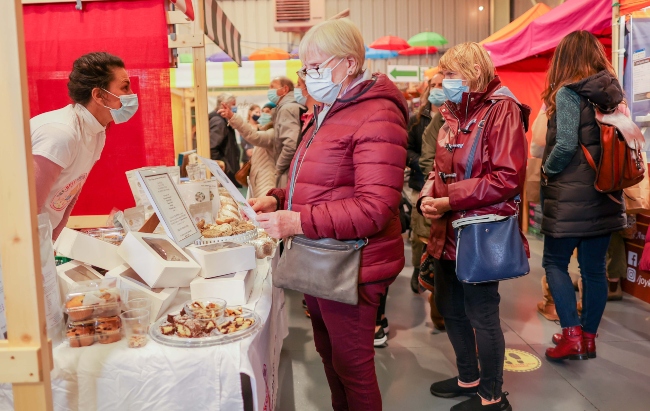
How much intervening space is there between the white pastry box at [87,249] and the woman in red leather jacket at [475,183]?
1.19 metres

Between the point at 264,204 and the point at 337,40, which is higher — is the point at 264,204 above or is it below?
below

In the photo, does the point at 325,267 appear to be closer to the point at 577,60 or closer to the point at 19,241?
the point at 19,241

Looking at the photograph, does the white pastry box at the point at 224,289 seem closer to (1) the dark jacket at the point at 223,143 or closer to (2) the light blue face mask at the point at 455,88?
(2) the light blue face mask at the point at 455,88

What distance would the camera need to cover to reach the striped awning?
138 inches

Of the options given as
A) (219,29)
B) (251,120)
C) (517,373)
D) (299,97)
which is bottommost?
(517,373)

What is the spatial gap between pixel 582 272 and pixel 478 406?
105cm

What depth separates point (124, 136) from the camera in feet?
9.68

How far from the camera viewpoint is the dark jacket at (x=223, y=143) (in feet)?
19.8

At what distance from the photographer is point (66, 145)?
1.93 meters

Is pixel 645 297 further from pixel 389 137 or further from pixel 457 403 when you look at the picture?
pixel 389 137

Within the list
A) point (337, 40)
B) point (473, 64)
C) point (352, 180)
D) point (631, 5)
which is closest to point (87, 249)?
point (352, 180)

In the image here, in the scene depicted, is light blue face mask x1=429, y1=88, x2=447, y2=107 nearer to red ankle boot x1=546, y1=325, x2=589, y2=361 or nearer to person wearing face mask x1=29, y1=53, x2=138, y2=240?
red ankle boot x1=546, y1=325, x2=589, y2=361

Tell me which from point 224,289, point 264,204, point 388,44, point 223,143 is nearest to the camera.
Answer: point 224,289

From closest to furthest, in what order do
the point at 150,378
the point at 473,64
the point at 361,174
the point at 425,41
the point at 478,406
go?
the point at 150,378
the point at 361,174
the point at 473,64
the point at 478,406
the point at 425,41
